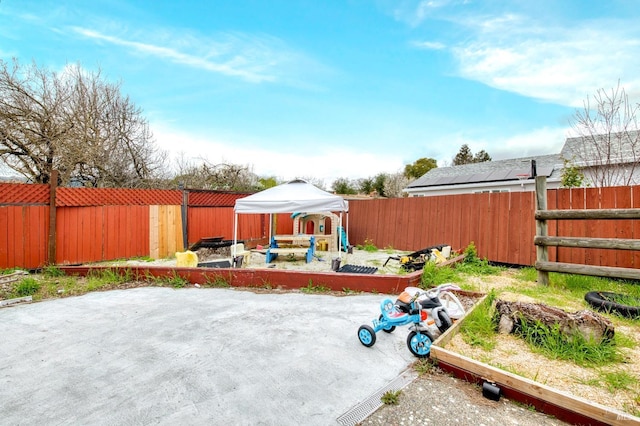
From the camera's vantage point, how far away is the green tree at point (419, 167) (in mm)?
30356

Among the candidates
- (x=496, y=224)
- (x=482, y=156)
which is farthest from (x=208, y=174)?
(x=482, y=156)

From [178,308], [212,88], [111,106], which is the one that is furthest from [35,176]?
[178,308]

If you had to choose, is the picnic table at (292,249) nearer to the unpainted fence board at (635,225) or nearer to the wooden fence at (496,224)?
the wooden fence at (496,224)

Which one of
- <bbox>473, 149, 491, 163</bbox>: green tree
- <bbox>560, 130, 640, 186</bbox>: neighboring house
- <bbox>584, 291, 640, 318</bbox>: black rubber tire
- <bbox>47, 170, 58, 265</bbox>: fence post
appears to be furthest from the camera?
<bbox>473, 149, 491, 163</bbox>: green tree

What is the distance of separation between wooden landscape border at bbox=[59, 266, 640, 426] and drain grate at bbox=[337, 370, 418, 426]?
0.35 m

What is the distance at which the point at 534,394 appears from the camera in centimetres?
198

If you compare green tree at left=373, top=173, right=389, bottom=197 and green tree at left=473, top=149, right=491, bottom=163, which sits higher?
green tree at left=473, top=149, right=491, bottom=163

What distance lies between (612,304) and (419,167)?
2870 cm

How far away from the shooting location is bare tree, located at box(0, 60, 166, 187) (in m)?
8.51

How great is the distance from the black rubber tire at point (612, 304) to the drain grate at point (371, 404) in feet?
8.85

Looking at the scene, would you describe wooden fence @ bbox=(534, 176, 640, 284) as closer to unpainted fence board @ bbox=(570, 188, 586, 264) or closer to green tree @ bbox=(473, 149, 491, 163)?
unpainted fence board @ bbox=(570, 188, 586, 264)

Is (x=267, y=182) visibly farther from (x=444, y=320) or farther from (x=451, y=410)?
(x=451, y=410)

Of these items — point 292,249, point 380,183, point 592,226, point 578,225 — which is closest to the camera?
point 592,226

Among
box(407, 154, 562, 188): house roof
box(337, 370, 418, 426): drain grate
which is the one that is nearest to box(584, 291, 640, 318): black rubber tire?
box(337, 370, 418, 426): drain grate
